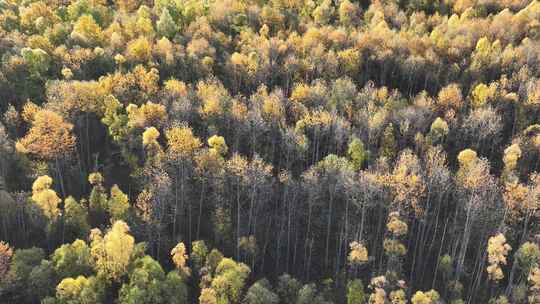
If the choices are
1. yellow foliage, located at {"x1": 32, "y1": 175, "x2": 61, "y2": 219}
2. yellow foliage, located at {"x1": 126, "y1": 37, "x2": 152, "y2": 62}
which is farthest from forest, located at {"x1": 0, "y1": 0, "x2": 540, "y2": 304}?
yellow foliage, located at {"x1": 126, "y1": 37, "x2": 152, "y2": 62}

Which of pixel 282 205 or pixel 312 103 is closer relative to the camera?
pixel 282 205

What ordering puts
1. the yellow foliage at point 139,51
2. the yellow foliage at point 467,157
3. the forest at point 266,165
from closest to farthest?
the forest at point 266,165, the yellow foliage at point 467,157, the yellow foliage at point 139,51

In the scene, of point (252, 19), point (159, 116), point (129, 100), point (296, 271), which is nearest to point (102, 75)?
point (129, 100)

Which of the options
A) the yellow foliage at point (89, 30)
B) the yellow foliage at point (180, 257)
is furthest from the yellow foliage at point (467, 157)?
the yellow foliage at point (89, 30)

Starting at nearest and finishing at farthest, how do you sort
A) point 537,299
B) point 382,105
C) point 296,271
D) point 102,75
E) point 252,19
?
point 537,299, point 296,271, point 382,105, point 102,75, point 252,19

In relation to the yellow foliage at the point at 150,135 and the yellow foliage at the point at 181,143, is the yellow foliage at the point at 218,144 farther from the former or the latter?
the yellow foliage at the point at 150,135

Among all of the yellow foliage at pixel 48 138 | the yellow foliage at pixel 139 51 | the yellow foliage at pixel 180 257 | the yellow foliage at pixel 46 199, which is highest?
the yellow foliage at pixel 139 51

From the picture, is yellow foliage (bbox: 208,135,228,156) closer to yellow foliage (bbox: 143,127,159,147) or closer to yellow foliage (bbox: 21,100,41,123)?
yellow foliage (bbox: 143,127,159,147)

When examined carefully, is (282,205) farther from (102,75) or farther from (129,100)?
(102,75)
